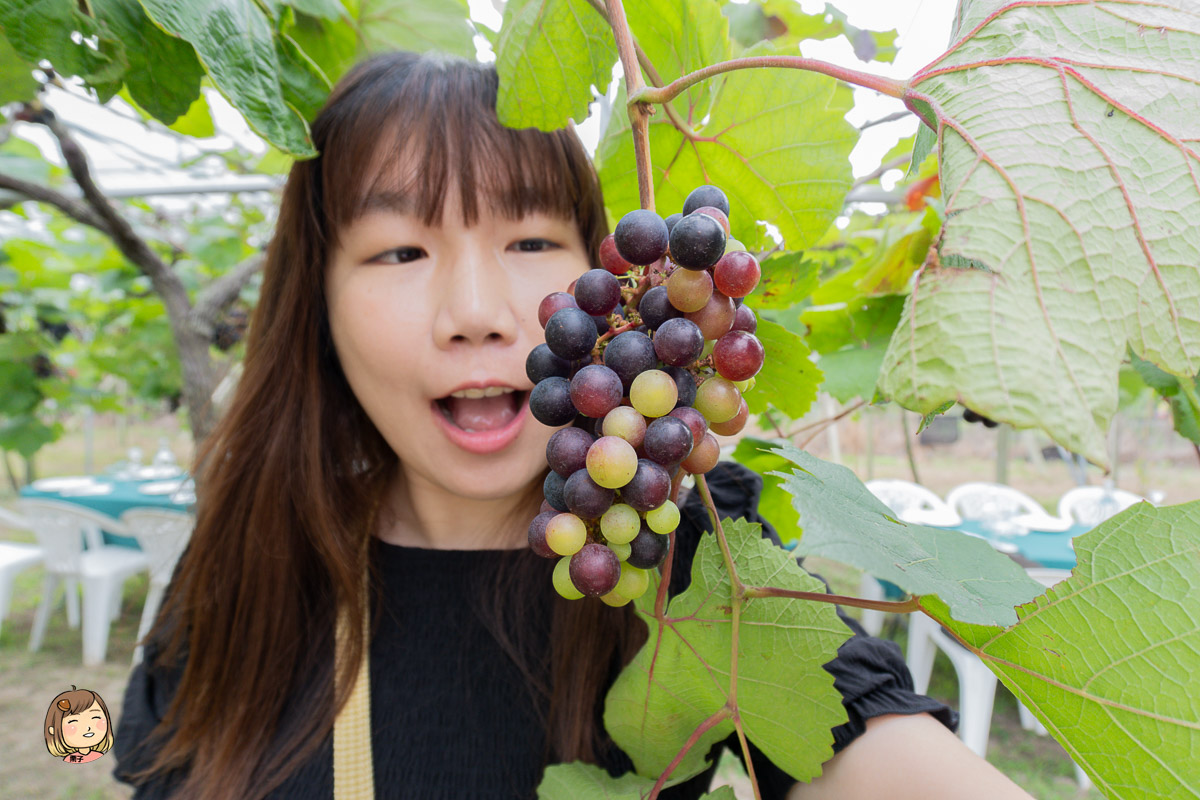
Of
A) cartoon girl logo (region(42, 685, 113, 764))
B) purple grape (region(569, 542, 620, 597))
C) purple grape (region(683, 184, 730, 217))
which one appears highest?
purple grape (region(683, 184, 730, 217))

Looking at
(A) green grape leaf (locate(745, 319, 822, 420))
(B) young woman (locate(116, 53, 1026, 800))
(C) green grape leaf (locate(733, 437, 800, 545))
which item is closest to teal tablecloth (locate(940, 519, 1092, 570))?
(C) green grape leaf (locate(733, 437, 800, 545))

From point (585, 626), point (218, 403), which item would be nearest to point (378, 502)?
point (585, 626)

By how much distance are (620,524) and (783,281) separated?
1.39 ft

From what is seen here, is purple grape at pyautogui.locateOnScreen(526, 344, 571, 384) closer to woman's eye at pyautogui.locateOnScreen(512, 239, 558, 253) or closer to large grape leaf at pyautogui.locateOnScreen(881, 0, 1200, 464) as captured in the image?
large grape leaf at pyautogui.locateOnScreen(881, 0, 1200, 464)

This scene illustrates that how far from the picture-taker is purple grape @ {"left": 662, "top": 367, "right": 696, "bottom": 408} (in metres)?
0.39

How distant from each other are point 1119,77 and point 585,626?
79 cm

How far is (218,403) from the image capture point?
7.84 ft

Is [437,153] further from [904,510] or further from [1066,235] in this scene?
→ [904,510]

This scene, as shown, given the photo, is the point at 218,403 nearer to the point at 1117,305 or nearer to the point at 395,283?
the point at 395,283

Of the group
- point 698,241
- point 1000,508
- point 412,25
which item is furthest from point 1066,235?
point 1000,508

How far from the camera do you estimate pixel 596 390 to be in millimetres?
371

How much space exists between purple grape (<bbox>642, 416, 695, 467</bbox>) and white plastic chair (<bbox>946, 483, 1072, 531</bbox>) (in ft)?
15.3

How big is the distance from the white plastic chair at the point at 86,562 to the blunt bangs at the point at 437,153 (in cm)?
505

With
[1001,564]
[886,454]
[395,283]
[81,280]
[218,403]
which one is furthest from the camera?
[886,454]
